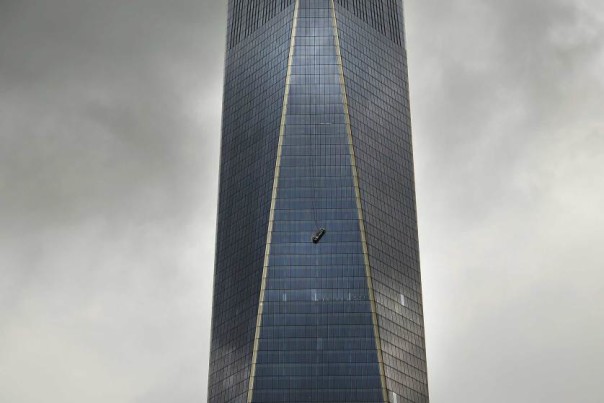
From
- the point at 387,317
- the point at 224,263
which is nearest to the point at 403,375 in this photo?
the point at 387,317

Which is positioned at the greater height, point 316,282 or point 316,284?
point 316,282

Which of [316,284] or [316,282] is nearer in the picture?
[316,284]

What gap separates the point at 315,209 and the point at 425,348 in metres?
29.9

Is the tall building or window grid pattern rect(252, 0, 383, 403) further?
the tall building

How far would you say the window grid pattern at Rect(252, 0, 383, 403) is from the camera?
18200cm

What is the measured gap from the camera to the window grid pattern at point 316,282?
182000 millimetres

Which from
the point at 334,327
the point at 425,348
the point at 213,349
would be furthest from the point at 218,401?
the point at 425,348

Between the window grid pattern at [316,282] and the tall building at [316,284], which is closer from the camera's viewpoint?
the window grid pattern at [316,282]

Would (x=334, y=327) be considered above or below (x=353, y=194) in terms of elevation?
below

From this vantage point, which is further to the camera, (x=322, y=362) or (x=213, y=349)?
(x=213, y=349)

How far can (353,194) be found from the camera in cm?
19350

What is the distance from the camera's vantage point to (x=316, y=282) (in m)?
189

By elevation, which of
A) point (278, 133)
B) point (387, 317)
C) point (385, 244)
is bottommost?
point (387, 317)

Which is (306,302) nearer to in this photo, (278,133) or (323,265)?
(323,265)
